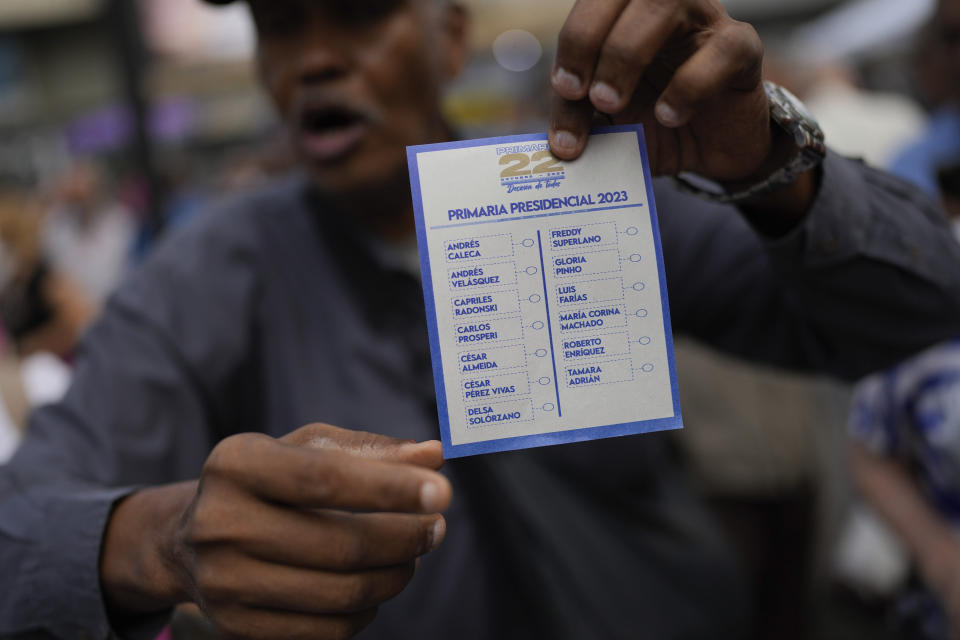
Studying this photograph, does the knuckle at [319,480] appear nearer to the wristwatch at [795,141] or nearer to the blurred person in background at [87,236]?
the wristwatch at [795,141]

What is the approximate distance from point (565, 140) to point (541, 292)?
164mm

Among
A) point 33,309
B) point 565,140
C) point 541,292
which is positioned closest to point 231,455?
point 541,292

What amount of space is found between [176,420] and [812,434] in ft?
6.86

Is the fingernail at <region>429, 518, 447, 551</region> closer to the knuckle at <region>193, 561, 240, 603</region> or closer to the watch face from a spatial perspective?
the knuckle at <region>193, 561, 240, 603</region>

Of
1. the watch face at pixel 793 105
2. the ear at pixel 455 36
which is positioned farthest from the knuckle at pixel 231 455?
the ear at pixel 455 36

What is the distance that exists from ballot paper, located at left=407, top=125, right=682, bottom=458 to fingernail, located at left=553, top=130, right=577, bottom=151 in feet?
0.05

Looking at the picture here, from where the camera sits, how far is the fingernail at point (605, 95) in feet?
2.49

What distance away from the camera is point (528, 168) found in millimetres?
749

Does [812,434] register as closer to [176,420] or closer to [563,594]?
[563,594]

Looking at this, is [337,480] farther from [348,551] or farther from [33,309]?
[33,309]

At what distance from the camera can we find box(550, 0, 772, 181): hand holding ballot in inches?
29.5

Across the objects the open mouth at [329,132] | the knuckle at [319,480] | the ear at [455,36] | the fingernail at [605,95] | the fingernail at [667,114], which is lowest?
the knuckle at [319,480]

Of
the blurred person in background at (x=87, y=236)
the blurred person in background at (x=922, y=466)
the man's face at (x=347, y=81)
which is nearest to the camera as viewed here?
the man's face at (x=347, y=81)

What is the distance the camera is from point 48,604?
0.84 m
